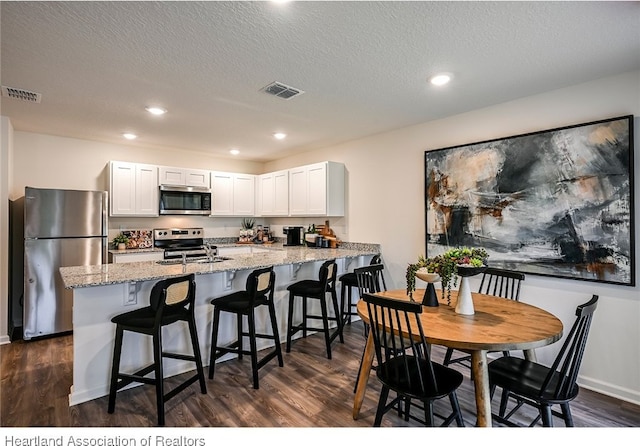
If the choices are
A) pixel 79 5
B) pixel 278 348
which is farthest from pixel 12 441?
pixel 79 5

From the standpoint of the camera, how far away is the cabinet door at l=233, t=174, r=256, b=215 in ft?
19.4

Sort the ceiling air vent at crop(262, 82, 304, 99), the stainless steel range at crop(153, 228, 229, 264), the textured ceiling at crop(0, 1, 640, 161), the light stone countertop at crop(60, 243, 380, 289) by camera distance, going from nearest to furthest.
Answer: the textured ceiling at crop(0, 1, 640, 161) → the light stone countertop at crop(60, 243, 380, 289) → the ceiling air vent at crop(262, 82, 304, 99) → the stainless steel range at crop(153, 228, 229, 264)

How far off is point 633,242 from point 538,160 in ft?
3.12

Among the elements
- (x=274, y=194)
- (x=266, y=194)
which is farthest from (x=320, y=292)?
(x=266, y=194)

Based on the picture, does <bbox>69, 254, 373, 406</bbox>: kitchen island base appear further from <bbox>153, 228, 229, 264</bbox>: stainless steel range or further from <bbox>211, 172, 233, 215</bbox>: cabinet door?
<bbox>211, 172, 233, 215</bbox>: cabinet door

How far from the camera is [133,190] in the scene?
15.9 ft

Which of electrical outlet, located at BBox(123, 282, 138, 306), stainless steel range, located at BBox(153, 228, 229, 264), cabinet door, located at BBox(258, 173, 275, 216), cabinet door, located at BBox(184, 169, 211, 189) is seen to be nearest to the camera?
electrical outlet, located at BBox(123, 282, 138, 306)

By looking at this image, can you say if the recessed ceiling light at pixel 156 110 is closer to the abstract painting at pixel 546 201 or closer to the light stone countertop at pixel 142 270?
the light stone countertop at pixel 142 270

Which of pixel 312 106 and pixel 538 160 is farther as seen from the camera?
pixel 312 106

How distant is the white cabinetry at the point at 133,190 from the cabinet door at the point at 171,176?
0.08 meters

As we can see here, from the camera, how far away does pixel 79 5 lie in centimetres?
179

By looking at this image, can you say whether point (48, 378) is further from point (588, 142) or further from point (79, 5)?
point (588, 142)

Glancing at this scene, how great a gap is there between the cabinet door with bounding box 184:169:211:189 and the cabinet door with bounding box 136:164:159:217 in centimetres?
47

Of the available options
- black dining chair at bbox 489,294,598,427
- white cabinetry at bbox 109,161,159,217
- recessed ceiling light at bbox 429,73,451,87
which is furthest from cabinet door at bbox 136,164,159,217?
black dining chair at bbox 489,294,598,427
